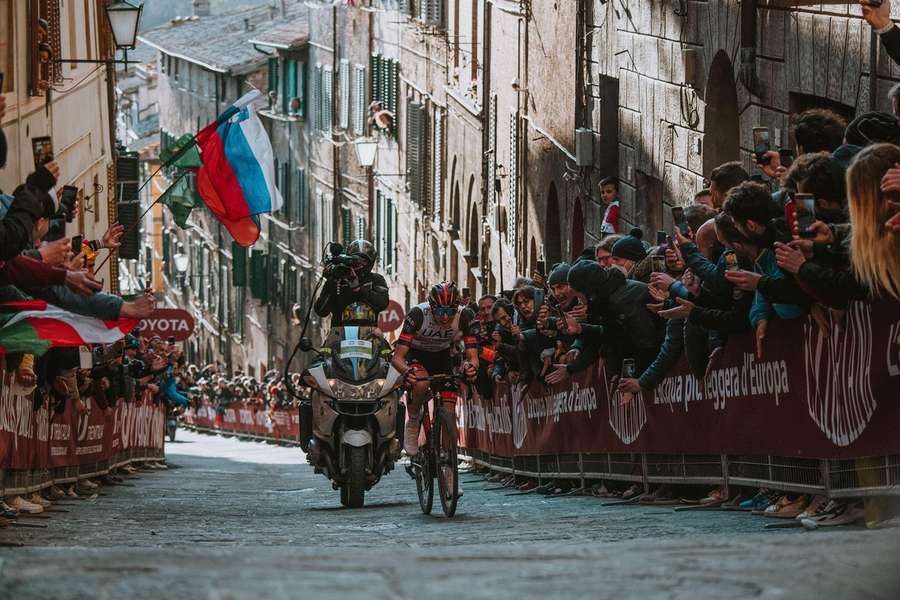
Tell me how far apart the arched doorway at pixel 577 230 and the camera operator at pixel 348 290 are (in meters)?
13.2

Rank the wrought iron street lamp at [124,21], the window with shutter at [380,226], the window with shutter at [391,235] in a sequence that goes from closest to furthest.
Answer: the wrought iron street lamp at [124,21]
the window with shutter at [391,235]
the window with shutter at [380,226]

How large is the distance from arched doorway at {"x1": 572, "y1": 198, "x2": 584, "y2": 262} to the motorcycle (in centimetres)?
1348

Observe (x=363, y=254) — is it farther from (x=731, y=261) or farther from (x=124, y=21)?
(x=124, y=21)

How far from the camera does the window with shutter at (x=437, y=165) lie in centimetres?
4466

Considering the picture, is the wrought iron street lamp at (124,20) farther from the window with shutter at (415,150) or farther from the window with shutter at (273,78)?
the window with shutter at (273,78)

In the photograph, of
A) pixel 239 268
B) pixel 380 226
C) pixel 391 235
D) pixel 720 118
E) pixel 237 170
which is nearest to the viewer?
pixel 720 118

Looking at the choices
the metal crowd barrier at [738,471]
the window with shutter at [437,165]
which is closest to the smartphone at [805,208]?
the metal crowd barrier at [738,471]

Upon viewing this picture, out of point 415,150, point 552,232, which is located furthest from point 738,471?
point 415,150

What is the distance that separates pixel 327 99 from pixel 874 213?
5400cm

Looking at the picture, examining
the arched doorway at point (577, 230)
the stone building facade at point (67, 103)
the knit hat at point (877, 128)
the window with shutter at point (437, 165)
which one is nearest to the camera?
the knit hat at point (877, 128)

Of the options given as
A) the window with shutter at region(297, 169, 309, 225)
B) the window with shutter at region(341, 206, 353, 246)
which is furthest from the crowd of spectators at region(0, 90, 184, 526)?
the window with shutter at region(297, 169, 309, 225)

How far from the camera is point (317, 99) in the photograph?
63750mm

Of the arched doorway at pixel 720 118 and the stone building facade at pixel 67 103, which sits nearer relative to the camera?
the arched doorway at pixel 720 118

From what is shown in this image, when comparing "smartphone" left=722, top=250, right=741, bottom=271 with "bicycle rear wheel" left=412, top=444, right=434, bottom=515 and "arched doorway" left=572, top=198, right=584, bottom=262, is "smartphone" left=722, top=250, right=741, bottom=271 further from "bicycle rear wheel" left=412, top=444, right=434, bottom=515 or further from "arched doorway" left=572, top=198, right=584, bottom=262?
"arched doorway" left=572, top=198, right=584, bottom=262
